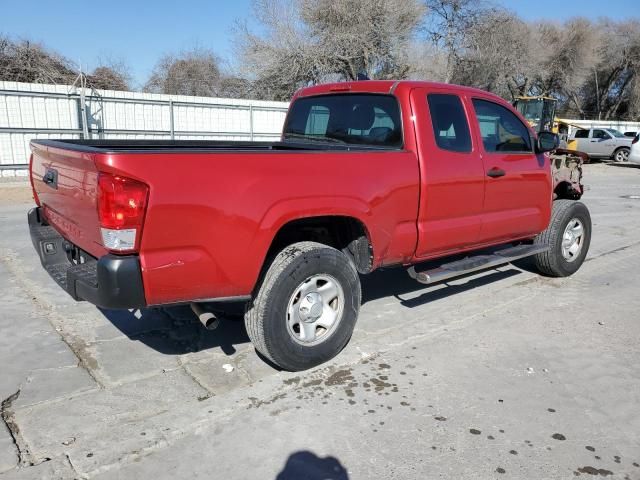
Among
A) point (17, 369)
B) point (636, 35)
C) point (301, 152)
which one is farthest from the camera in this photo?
point (636, 35)

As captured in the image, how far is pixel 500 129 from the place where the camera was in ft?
16.6

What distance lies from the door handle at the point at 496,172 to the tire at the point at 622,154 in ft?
79.5

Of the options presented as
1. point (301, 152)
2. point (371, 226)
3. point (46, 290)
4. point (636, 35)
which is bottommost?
point (46, 290)

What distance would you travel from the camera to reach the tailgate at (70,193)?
297 cm

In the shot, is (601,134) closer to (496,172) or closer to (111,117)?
(111,117)

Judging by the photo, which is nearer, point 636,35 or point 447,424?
point 447,424

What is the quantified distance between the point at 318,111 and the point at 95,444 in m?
3.33

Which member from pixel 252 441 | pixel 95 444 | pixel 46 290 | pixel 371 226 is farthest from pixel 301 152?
pixel 46 290

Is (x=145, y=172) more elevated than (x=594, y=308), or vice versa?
(x=145, y=172)

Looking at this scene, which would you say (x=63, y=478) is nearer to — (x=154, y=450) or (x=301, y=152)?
(x=154, y=450)

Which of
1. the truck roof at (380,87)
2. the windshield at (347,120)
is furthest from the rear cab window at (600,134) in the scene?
the windshield at (347,120)

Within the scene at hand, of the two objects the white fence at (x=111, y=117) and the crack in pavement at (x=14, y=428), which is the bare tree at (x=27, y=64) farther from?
the crack in pavement at (x=14, y=428)

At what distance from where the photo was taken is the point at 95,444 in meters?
2.87

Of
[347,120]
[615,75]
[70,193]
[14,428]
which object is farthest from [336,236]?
[615,75]
